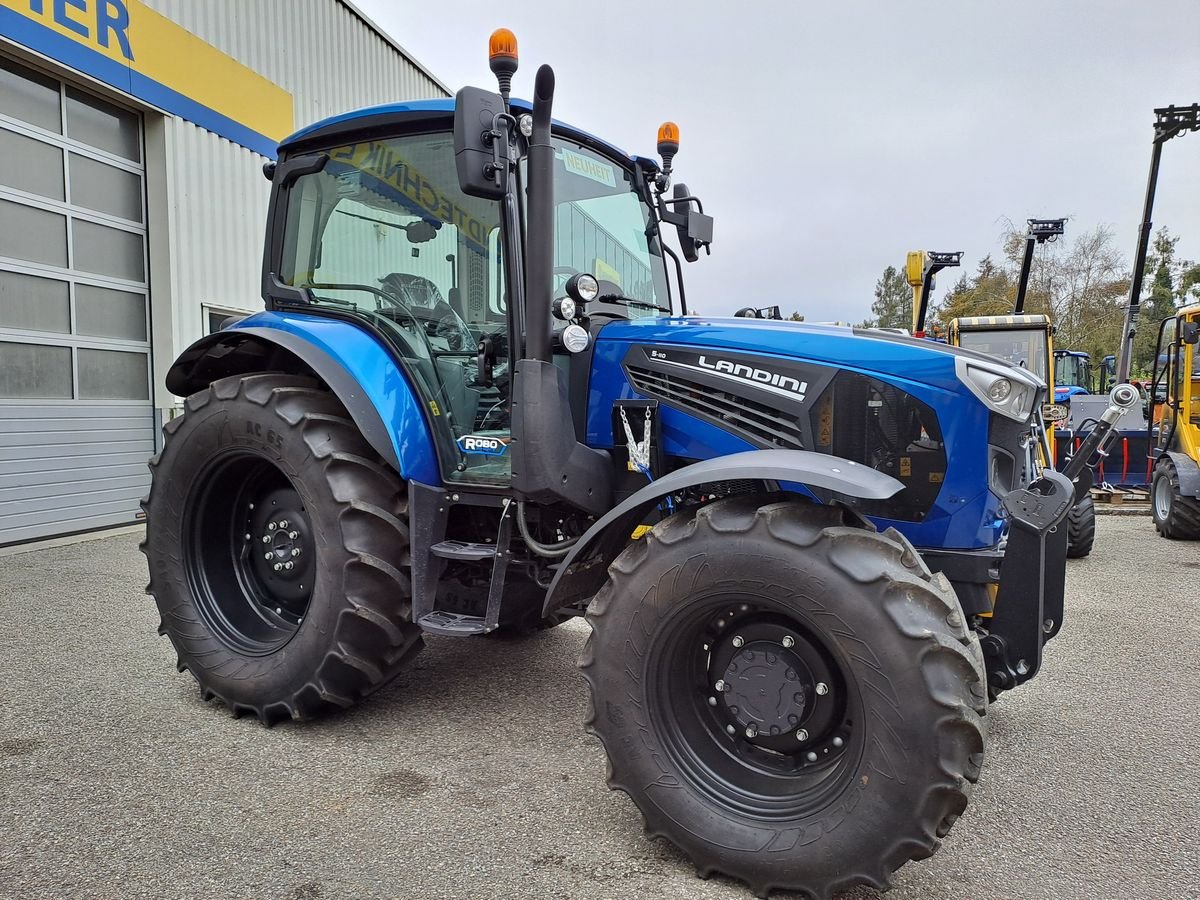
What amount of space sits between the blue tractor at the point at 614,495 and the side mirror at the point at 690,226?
0.05 feet

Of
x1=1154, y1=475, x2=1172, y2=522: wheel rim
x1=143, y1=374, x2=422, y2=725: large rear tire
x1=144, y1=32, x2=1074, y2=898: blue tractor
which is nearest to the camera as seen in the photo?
x1=144, y1=32, x2=1074, y2=898: blue tractor

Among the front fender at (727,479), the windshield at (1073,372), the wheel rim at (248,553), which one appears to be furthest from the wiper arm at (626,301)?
the windshield at (1073,372)

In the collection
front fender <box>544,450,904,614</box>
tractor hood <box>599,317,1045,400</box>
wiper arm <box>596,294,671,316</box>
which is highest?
wiper arm <box>596,294,671,316</box>

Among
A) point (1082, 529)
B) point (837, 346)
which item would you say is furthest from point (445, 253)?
point (1082, 529)

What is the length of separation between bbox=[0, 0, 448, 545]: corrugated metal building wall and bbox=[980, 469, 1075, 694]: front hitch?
7556mm

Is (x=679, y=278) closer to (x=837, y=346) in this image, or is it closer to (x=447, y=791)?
(x=837, y=346)

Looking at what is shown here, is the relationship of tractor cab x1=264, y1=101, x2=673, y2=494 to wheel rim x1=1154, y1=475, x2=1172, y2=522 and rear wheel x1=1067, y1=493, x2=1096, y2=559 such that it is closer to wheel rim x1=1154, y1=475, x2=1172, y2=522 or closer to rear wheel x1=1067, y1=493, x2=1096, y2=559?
rear wheel x1=1067, y1=493, x2=1096, y2=559

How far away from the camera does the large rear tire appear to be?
10.1 feet

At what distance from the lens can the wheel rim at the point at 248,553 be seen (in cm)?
347

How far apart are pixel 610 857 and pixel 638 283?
2.30 m

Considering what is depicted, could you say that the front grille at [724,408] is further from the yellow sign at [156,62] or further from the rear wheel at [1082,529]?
the yellow sign at [156,62]

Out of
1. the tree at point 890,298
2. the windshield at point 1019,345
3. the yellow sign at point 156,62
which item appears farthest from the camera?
the tree at point 890,298

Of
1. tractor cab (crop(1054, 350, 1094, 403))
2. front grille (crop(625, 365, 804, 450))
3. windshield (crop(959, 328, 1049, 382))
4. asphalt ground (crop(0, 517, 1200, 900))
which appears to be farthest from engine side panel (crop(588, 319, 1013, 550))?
tractor cab (crop(1054, 350, 1094, 403))

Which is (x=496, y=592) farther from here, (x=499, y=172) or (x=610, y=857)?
(x=499, y=172)
